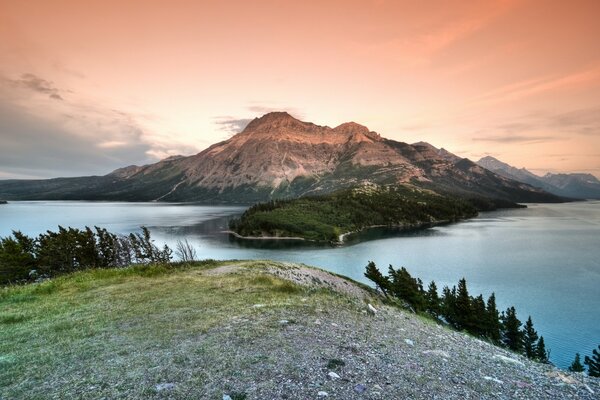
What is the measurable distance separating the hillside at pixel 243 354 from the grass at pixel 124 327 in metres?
0.07

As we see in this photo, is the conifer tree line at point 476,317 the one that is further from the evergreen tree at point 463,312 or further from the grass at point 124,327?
the grass at point 124,327

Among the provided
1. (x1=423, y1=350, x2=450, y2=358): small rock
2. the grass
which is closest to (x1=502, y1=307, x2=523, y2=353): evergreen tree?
the grass

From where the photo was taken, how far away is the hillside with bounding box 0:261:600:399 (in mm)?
12164

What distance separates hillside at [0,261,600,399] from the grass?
2.9 inches

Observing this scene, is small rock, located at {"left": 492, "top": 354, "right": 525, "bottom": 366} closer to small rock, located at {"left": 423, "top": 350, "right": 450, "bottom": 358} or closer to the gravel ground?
the gravel ground

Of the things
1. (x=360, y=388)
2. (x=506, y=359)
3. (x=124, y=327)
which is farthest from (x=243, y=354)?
(x=506, y=359)

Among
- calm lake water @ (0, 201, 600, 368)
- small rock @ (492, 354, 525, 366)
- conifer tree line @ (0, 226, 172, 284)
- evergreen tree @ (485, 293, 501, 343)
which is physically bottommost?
calm lake water @ (0, 201, 600, 368)

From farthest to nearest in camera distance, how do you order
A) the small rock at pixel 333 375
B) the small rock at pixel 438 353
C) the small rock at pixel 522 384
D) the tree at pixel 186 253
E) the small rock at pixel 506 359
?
the tree at pixel 186 253 → the small rock at pixel 506 359 → the small rock at pixel 438 353 → the small rock at pixel 522 384 → the small rock at pixel 333 375

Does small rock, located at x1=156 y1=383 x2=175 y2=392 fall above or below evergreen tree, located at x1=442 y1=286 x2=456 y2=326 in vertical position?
above

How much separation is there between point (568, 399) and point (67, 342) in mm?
21932

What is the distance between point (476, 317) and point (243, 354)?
167 feet

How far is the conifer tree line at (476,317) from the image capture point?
164 feet

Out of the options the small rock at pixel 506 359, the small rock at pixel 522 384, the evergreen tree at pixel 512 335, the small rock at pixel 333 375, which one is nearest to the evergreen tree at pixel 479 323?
the evergreen tree at pixel 512 335

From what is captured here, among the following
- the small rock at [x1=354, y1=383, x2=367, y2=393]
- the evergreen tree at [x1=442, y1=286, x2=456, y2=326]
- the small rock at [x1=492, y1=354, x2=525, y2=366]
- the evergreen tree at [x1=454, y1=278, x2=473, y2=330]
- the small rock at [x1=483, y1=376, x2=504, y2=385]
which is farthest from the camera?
the evergreen tree at [x1=442, y1=286, x2=456, y2=326]
